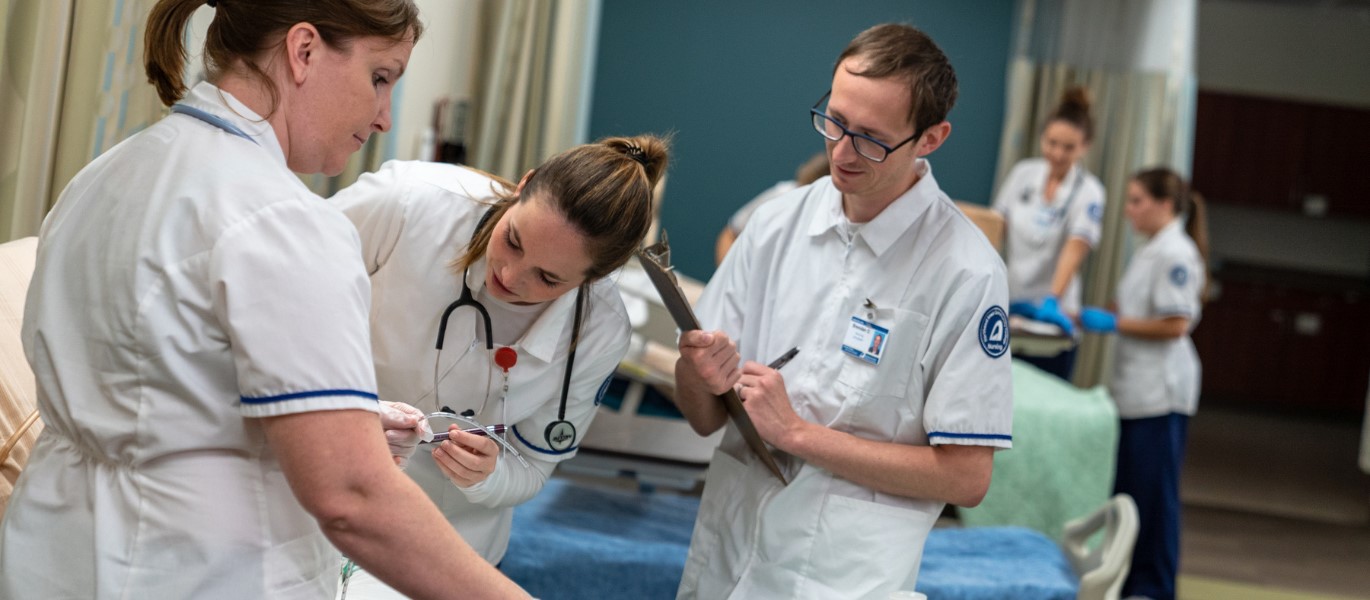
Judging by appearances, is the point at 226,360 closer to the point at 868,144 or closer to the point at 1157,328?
the point at 868,144

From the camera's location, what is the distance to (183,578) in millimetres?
1111

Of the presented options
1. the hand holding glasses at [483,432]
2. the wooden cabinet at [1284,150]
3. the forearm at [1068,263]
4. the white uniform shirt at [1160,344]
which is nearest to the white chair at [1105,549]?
the white uniform shirt at [1160,344]

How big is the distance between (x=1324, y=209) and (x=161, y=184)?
9.82 meters

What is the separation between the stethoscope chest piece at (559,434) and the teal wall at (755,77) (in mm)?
5061

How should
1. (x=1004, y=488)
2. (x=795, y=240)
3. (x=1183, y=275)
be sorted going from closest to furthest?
1. (x=795, y=240)
2. (x=1004, y=488)
3. (x=1183, y=275)

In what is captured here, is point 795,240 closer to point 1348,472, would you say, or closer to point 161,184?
point 161,184

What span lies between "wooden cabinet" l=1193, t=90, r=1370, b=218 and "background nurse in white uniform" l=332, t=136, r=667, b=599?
28.0ft

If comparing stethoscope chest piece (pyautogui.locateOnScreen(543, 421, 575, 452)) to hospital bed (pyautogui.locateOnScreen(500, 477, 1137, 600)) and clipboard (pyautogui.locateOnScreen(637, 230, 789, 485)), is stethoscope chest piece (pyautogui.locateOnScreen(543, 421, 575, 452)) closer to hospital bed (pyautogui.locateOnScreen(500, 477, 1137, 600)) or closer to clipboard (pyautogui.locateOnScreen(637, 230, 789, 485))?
clipboard (pyautogui.locateOnScreen(637, 230, 789, 485))

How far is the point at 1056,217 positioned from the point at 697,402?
12.1 ft

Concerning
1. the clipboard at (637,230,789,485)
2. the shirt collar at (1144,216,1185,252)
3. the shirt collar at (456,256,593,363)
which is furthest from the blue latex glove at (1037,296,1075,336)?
the shirt collar at (456,256,593,363)

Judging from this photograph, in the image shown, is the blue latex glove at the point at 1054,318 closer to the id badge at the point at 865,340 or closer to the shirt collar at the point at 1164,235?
the shirt collar at the point at 1164,235

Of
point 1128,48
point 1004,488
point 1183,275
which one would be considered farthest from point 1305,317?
point 1004,488

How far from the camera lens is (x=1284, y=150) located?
929 cm

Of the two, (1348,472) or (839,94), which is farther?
(1348,472)
